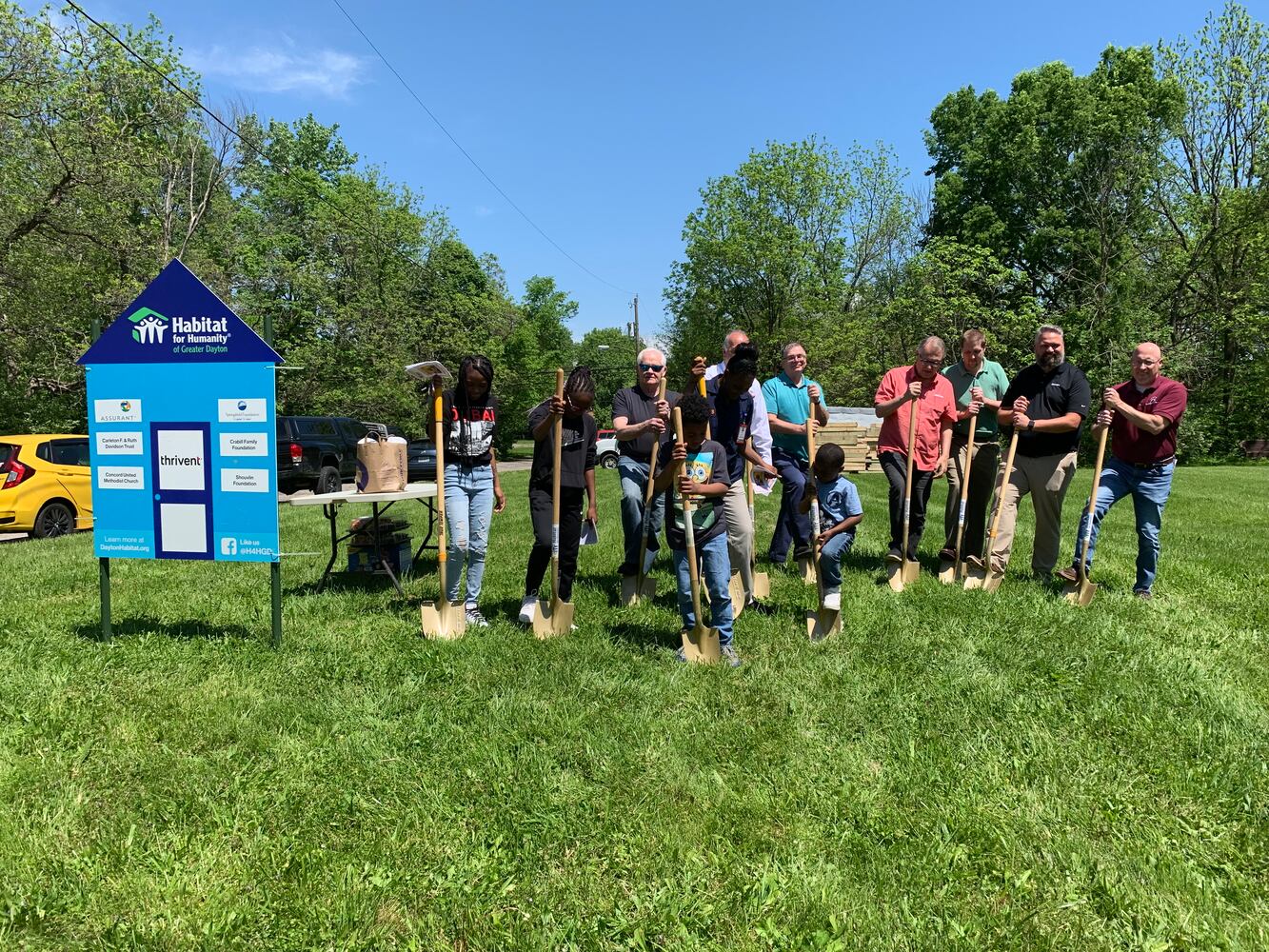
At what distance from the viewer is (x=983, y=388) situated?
7035 millimetres

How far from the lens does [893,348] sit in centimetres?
3578

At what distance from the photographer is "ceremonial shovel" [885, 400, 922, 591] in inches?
261

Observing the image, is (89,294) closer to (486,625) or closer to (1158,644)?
(486,625)

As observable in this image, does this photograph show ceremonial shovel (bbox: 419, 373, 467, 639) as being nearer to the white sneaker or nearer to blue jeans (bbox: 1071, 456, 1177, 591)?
the white sneaker

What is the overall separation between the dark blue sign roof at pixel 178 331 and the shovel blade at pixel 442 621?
2.03 metres

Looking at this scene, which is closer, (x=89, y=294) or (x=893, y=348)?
(x=89, y=294)

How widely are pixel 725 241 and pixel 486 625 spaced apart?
34.9 metres

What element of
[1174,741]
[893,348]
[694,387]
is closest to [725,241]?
[893,348]

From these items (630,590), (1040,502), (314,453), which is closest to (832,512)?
(630,590)

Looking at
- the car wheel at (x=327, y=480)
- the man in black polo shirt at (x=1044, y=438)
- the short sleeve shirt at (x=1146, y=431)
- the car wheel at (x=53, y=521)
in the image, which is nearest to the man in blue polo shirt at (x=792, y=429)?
the man in black polo shirt at (x=1044, y=438)

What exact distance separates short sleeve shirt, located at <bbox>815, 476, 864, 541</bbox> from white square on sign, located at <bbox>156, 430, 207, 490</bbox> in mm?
4378

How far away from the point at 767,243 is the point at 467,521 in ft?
114

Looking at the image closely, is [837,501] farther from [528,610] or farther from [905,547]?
[528,610]

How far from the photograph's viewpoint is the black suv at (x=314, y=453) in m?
15.8
